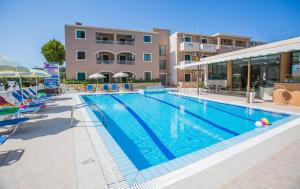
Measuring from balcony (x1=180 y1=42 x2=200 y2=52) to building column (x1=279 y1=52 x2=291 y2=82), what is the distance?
17.1 meters

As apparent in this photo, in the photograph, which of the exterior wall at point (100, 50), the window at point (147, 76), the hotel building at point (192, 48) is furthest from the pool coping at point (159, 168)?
the hotel building at point (192, 48)

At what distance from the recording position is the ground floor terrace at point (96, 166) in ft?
9.62

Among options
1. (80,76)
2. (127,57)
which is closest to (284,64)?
(127,57)

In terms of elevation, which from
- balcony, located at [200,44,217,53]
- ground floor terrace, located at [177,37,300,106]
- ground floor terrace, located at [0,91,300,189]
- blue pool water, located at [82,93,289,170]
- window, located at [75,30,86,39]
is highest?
window, located at [75,30,86,39]

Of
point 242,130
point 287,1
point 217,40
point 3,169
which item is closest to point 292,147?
point 242,130

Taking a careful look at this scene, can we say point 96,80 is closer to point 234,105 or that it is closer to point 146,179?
point 234,105

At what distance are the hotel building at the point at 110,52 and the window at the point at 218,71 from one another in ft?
36.0

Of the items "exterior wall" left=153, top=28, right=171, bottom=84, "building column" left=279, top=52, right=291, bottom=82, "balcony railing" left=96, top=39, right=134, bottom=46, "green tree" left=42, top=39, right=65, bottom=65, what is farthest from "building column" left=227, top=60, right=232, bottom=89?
"green tree" left=42, top=39, right=65, bottom=65

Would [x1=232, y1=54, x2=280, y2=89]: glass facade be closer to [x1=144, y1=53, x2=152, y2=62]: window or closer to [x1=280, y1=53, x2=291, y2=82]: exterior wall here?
[x1=280, y1=53, x2=291, y2=82]: exterior wall

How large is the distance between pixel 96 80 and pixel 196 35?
19804mm

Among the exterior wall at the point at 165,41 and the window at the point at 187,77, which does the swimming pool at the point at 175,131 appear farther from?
the exterior wall at the point at 165,41

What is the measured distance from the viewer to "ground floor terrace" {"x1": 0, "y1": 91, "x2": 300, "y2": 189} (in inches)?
115

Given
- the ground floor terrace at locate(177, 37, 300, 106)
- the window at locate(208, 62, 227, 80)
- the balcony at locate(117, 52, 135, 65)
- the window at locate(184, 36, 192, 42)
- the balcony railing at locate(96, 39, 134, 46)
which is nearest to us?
the ground floor terrace at locate(177, 37, 300, 106)

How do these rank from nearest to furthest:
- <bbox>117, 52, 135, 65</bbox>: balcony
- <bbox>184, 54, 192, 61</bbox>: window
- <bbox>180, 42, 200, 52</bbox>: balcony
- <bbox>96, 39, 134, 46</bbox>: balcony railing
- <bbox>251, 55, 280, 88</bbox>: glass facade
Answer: <bbox>251, 55, 280, 88</bbox>: glass facade
<bbox>96, 39, 134, 46</bbox>: balcony railing
<bbox>117, 52, 135, 65</bbox>: balcony
<bbox>180, 42, 200, 52</bbox>: balcony
<bbox>184, 54, 192, 61</bbox>: window
